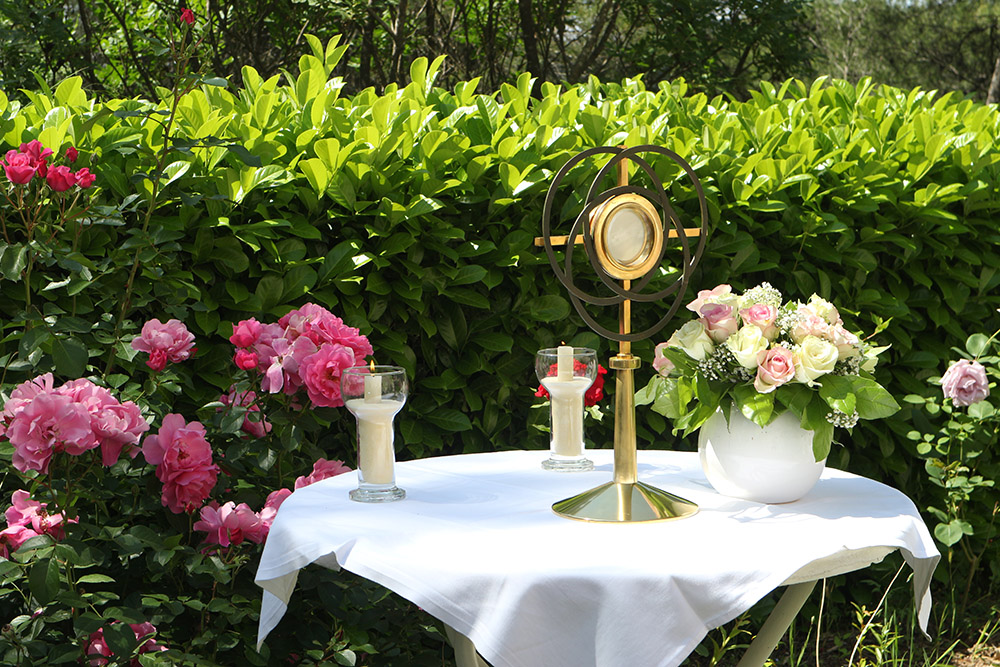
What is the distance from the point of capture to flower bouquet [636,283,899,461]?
157 centimetres

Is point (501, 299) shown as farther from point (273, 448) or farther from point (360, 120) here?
point (273, 448)

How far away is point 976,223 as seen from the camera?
3.23 metres

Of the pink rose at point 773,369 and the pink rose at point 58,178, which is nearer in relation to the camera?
the pink rose at point 773,369

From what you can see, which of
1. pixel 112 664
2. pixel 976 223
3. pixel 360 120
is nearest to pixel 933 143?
pixel 976 223

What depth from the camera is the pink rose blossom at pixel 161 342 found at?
2.05 meters

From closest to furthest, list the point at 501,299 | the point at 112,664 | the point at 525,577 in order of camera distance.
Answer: the point at 525,577 < the point at 112,664 < the point at 501,299

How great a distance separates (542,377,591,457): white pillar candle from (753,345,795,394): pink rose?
1.32ft

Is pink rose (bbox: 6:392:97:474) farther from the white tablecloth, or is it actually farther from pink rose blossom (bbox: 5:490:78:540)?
the white tablecloth

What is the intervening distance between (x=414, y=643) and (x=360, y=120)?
4.65ft

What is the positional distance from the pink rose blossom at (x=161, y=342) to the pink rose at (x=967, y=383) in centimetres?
216

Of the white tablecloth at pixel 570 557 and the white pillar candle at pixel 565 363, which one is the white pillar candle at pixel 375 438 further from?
the white pillar candle at pixel 565 363

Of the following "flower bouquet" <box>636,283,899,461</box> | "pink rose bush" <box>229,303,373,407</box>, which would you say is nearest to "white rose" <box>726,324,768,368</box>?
"flower bouquet" <box>636,283,899,461</box>

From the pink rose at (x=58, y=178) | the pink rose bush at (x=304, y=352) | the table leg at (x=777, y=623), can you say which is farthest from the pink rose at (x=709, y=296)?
the pink rose at (x=58, y=178)

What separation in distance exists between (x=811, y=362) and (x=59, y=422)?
127 cm
